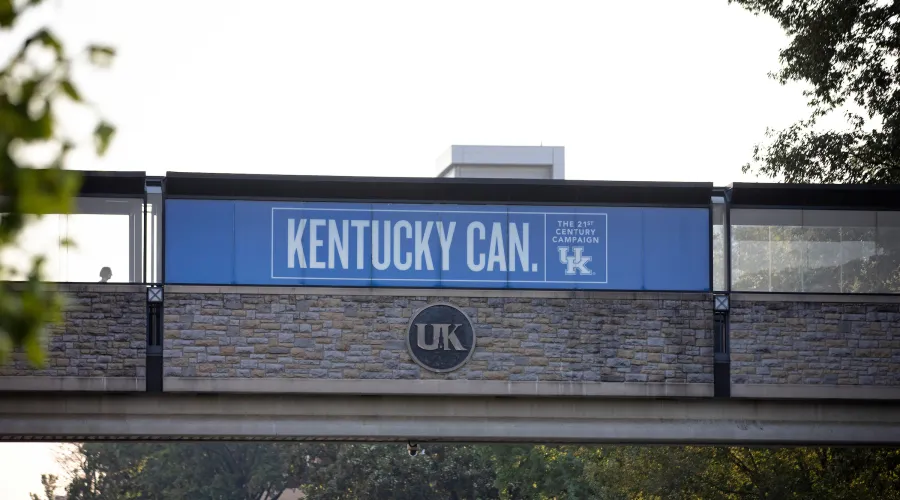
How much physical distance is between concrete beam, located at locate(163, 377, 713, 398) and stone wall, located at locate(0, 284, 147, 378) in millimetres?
757

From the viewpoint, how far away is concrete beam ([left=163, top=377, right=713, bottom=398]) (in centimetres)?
2047

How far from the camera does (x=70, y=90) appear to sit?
4312mm

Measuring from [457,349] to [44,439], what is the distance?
675 centimetres

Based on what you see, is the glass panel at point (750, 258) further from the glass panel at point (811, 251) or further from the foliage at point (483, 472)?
the foliage at point (483, 472)

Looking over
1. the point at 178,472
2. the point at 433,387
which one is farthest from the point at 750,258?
the point at 178,472

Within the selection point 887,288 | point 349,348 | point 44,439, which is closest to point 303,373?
point 349,348

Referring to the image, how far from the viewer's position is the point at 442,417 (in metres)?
21.1

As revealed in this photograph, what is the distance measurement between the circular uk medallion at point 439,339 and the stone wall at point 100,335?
4.25 meters

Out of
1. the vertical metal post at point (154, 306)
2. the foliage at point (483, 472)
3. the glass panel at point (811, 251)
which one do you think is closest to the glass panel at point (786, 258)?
the glass panel at point (811, 251)

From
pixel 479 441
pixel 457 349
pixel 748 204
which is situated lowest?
pixel 479 441

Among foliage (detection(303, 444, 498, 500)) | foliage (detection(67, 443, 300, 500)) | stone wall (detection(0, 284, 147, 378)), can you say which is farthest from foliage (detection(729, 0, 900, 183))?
foliage (detection(67, 443, 300, 500))

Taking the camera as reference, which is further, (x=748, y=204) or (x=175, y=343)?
(x=748, y=204)

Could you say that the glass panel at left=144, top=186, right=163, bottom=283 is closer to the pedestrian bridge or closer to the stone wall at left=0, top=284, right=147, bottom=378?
the pedestrian bridge

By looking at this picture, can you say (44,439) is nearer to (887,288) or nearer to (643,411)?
(643,411)
